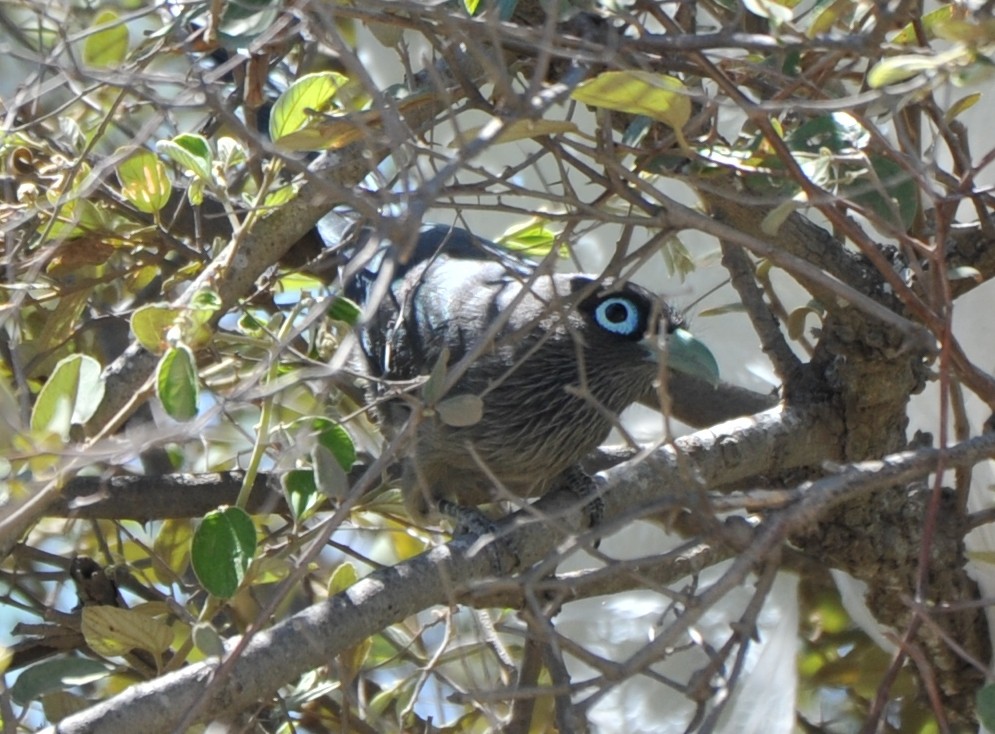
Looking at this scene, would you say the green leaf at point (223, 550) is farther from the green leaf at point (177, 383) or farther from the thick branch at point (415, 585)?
the green leaf at point (177, 383)

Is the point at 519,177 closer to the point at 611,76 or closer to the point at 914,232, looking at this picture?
the point at 914,232

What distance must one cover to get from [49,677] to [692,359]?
137 cm

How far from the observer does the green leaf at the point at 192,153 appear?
195 centimetres

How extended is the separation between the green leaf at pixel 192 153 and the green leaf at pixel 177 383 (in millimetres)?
411

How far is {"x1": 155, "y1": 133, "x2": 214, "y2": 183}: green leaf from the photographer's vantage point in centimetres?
195

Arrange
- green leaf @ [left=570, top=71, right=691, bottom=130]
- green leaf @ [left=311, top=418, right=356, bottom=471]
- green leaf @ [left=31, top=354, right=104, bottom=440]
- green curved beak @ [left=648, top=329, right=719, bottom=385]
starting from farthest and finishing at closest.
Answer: green curved beak @ [left=648, top=329, right=719, bottom=385], green leaf @ [left=311, top=418, right=356, bottom=471], green leaf @ [left=31, top=354, right=104, bottom=440], green leaf @ [left=570, top=71, right=691, bottom=130]

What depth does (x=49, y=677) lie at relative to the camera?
7.08ft

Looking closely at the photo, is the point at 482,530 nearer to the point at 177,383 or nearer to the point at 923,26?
the point at 177,383

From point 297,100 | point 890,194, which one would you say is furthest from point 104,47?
point 890,194

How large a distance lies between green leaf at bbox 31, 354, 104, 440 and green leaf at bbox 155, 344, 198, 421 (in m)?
0.13

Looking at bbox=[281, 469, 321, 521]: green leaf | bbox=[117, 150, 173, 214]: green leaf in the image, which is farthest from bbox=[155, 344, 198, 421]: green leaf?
bbox=[117, 150, 173, 214]: green leaf

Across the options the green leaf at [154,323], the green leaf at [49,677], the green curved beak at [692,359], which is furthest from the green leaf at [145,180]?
the green curved beak at [692,359]

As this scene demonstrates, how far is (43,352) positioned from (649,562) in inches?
60.4

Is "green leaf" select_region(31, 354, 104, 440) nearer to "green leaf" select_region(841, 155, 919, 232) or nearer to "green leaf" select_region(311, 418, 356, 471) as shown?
"green leaf" select_region(311, 418, 356, 471)
